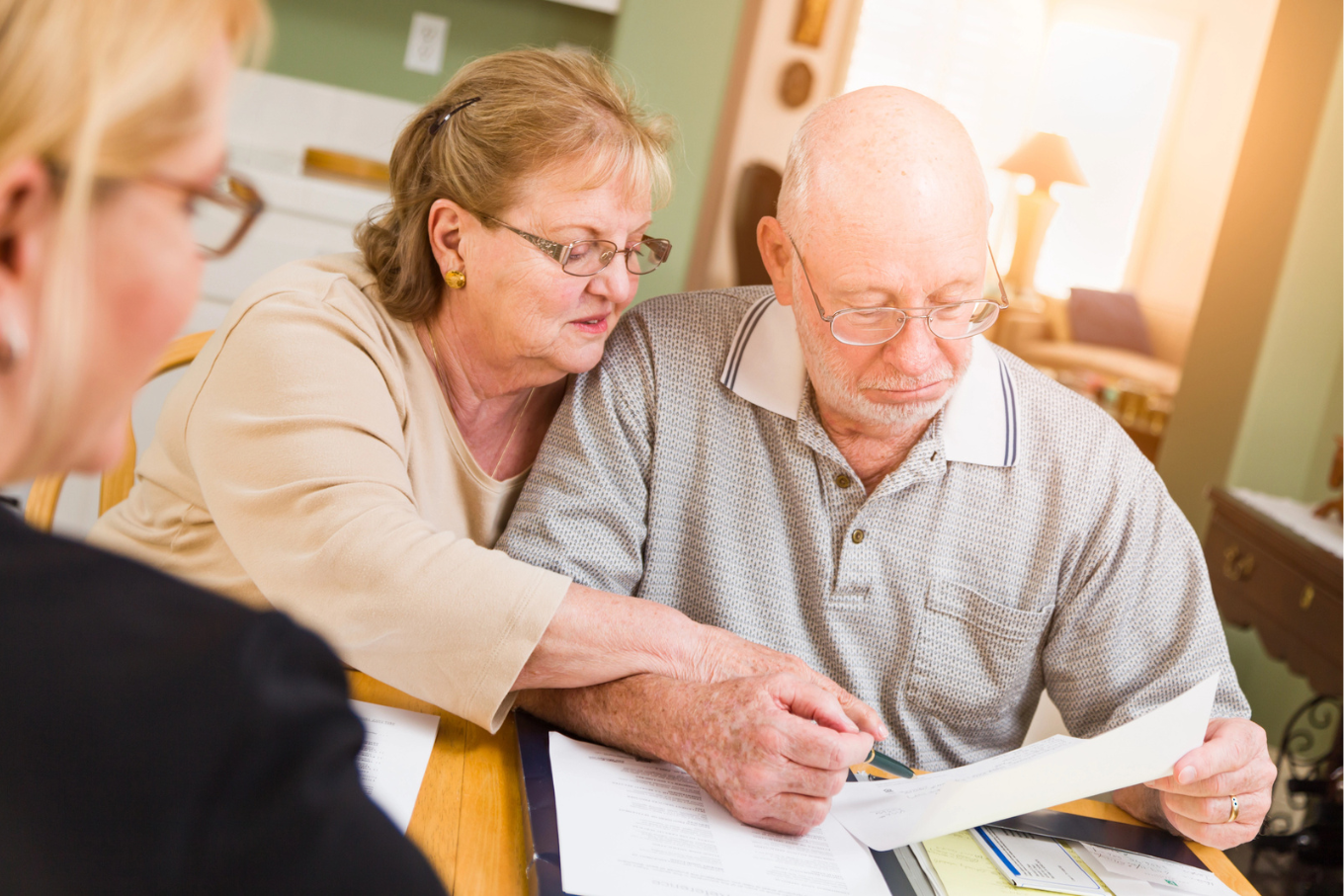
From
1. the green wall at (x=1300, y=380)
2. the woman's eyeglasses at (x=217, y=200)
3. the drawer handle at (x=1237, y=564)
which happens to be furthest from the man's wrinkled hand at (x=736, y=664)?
the green wall at (x=1300, y=380)

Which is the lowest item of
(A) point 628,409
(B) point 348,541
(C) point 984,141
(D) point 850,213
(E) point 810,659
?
(E) point 810,659

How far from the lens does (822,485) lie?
4.26 feet

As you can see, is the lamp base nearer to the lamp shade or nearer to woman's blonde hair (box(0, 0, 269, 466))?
the lamp shade

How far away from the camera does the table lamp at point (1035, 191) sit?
7137 millimetres

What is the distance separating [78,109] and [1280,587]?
234 cm

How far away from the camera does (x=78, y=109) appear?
406 millimetres

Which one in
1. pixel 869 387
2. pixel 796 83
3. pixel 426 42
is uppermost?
pixel 796 83

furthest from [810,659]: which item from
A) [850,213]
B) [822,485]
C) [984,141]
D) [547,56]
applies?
[984,141]

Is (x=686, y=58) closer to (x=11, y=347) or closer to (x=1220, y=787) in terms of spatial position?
(x=1220, y=787)

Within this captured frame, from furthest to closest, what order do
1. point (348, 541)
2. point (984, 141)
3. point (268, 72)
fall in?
point (984, 141) → point (268, 72) → point (348, 541)

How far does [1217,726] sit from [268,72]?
3.16 m

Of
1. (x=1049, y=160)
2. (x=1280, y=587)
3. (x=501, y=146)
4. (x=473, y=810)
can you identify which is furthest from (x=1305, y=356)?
(x=1049, y=160)

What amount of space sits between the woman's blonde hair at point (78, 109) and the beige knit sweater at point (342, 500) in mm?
569

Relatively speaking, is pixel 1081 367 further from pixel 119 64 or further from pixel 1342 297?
pixel 119 64
